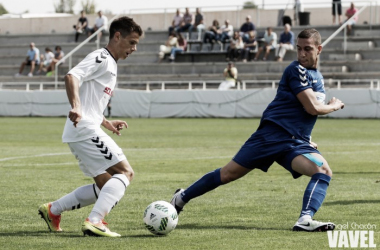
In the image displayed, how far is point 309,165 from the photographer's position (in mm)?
7426

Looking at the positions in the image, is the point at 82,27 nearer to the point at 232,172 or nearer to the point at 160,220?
the point at 232,172

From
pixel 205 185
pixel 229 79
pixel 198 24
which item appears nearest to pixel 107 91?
pixel 205 185

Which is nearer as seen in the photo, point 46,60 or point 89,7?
point 46,60

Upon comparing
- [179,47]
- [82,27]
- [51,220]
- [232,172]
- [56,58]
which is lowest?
[56,58]

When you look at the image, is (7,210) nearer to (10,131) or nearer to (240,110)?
(10,131)

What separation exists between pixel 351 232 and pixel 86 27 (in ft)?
131

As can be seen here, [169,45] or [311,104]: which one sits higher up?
[311,104]

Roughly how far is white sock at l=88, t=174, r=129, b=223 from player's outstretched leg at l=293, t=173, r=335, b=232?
1.59 m

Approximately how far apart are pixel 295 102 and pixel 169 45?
113ft

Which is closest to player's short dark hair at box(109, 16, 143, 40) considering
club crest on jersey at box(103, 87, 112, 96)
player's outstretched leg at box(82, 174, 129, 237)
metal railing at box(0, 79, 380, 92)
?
club crest on jersey at box(103, 87, 112, 96)

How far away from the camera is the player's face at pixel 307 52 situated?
7.50 metres

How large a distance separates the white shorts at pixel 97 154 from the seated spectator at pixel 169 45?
1348 inches

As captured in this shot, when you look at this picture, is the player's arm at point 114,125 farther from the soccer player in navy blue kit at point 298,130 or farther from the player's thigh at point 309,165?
the player's thigh at point 309,165

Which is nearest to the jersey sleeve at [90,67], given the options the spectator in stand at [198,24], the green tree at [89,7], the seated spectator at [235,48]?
the seated spectator at [235,48]
